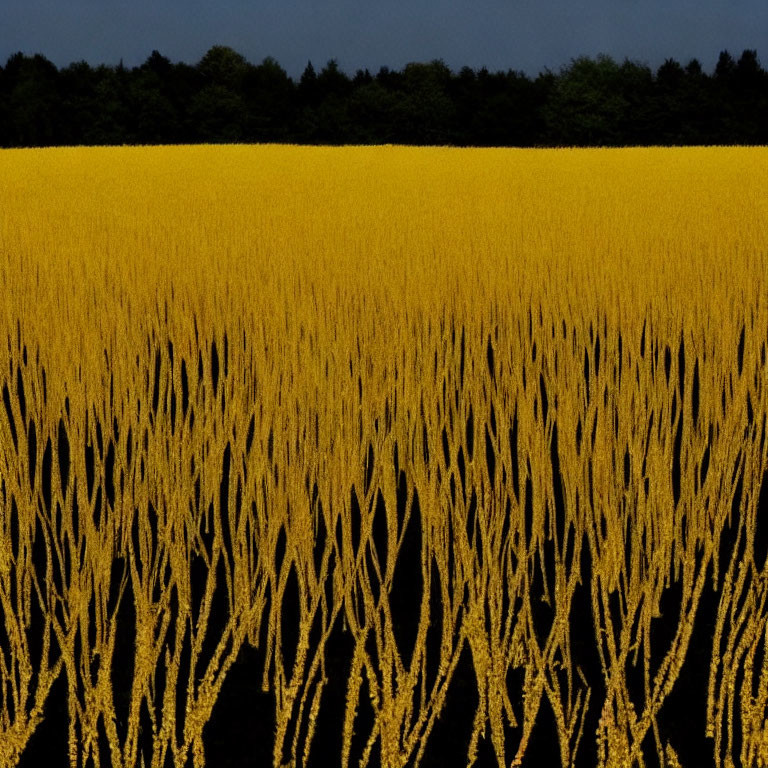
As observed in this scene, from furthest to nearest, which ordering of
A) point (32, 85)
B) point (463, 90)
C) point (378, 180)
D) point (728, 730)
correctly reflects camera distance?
1. point (463, 90)
2. point (32, 85)
3. point (378, 180)
4. point (728, 730)

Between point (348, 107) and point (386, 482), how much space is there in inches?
835

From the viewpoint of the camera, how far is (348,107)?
73.2ft

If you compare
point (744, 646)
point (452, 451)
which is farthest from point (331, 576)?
point (744, 646)

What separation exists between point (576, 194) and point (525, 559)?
15.0 ft

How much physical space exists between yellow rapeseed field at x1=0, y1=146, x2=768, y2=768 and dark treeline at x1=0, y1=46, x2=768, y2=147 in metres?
18.7

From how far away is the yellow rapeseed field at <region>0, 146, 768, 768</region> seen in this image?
161 cm

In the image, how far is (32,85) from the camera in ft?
74.2

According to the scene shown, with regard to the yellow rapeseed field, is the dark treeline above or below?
above

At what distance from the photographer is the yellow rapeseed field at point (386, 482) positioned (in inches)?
63.5

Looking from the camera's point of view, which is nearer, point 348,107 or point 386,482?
point 386,482

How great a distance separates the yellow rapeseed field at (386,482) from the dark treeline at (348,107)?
18733 mm

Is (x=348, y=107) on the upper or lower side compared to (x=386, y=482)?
upper

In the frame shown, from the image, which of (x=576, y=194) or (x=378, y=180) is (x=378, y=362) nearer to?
(x=576, y=194)

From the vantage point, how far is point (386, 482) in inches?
80.7
